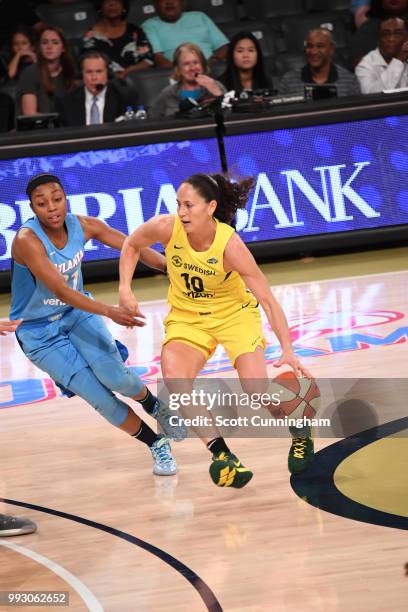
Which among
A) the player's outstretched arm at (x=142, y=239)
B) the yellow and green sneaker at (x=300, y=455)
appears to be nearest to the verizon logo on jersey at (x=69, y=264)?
the player's outstretched arm at (x=142, y=239)

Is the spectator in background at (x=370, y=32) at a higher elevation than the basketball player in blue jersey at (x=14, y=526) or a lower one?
higher

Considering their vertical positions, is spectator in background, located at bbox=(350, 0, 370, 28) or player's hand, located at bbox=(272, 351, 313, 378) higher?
spectator in background, located at bbox=(350, 0, 370, 28)

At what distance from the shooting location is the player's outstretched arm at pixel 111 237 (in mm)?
5648

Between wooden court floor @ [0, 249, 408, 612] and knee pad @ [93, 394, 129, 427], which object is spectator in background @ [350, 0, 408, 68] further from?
knee pad @ [93, 394, 129, 427]

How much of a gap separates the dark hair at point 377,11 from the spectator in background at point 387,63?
1087 millimetres

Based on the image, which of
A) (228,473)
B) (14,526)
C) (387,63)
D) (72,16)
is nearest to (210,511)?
(228,473)

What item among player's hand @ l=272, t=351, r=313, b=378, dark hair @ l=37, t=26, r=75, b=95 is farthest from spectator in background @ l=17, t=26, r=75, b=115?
player's hand @ l=272, t=351, r=313, b=378

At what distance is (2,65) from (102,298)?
11.2 feet

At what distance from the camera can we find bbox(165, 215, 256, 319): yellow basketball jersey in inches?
206

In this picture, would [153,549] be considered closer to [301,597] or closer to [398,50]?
[301,597]

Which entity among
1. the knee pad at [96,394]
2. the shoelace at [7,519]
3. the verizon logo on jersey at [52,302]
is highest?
the verizon logo on jersey at [52,302]

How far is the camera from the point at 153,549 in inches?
179

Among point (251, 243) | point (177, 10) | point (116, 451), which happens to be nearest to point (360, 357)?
point (116, 451)

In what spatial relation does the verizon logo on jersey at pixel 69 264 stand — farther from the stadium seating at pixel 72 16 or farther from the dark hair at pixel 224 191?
the stadium seating at pixel 72 16
